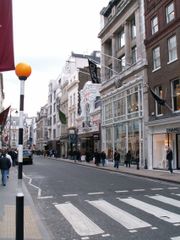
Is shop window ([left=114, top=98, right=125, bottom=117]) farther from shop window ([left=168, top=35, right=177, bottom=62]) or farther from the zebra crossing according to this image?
the zebra crossing

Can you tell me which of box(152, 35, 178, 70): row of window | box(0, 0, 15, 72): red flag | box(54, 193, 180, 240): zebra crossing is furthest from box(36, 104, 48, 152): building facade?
box(0, 0, 15, 72): red flag

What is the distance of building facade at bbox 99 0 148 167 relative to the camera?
33.2 metres

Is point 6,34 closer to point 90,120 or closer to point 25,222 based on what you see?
point 25,222

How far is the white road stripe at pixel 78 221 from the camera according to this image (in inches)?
327

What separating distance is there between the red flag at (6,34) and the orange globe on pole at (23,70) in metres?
0.18

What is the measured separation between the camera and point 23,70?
671 centimetres

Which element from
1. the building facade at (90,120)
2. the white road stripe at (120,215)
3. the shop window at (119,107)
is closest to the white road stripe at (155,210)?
the white road stripe at (120,215)

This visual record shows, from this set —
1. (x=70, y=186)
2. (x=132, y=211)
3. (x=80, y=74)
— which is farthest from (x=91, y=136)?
(x=132, y=211)

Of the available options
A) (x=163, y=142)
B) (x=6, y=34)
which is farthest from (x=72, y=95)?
(x=6, y=34)

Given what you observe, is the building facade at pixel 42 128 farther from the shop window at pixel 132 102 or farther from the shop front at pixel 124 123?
the shop window at pixel 132 102

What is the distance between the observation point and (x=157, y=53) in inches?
Result: 1201

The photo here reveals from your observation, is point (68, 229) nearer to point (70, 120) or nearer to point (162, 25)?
point (162, 25)

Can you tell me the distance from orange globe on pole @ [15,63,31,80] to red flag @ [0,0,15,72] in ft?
0.60

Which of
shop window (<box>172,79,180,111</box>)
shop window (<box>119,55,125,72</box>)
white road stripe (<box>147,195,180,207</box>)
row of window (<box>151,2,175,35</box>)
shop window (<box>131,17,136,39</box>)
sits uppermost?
shop window (<box>131,17,136,39</box>)
